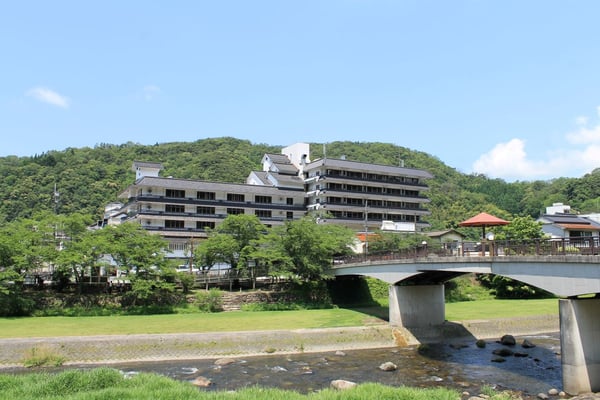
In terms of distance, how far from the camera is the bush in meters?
43.1

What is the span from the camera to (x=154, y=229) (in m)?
61.9

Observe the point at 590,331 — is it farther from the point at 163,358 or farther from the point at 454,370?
the point at 163,358

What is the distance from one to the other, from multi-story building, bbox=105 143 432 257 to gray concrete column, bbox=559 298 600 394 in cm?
4517

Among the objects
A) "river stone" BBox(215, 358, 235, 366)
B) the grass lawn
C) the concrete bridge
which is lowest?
"river stone" BBox(215, 358, 235, 366)

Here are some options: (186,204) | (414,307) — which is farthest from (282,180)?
(414,307)

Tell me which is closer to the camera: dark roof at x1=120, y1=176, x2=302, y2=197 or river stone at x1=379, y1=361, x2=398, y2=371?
river stone at x1=379, y1=361, x2=398, y2=371

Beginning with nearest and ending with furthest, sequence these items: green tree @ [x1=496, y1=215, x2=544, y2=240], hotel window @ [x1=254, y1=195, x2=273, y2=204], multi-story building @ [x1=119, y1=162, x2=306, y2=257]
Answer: green tree @ [x1=496, y1=215, x2=544, y2=240] → multi-story building @ [x1=119, y1=162, x2=306, y2=257] → hotel window @ [x1=254, y1=195, x2=273, y2=204]

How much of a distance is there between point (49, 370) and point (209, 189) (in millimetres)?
42498

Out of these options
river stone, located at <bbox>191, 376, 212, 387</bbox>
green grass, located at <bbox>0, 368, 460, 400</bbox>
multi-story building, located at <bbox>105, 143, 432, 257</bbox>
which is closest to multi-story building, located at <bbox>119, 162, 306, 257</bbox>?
multi-story building, located at <bbox>105, 143, 432, 257</bbox>

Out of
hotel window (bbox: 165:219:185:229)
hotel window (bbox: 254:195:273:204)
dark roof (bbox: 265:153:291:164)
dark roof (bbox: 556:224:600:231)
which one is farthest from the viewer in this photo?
dark roof (bbox: 265:153:291:164)

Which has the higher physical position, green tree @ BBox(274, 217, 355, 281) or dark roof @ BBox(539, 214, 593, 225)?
dark roof @ BBox(539, 214, 593, 225)

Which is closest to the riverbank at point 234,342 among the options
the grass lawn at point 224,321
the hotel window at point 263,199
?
the grass lawn at point 224,321

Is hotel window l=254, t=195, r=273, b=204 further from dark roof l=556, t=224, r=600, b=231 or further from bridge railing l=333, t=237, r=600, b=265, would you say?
dark roof l=556, t=224, r=600, b=231

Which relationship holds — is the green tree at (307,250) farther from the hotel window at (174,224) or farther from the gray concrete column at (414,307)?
the hotel window at (174,224)
